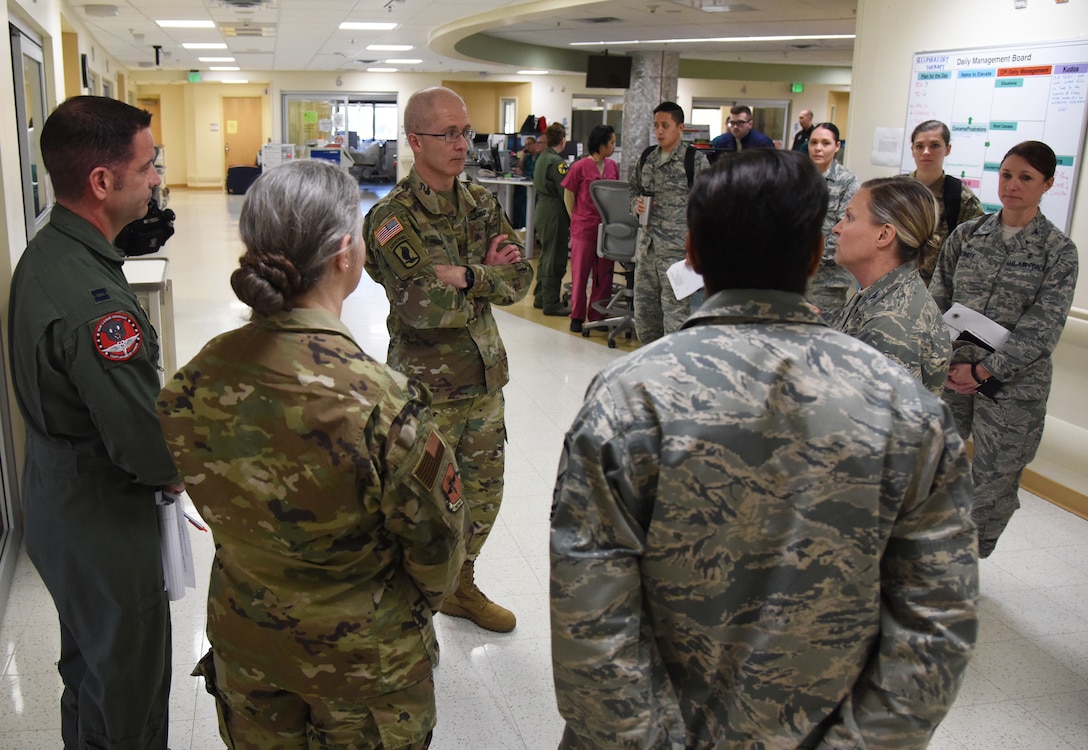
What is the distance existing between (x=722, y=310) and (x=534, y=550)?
2.36 m

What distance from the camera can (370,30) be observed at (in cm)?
1206

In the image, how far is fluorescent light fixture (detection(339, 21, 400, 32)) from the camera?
1133 cm

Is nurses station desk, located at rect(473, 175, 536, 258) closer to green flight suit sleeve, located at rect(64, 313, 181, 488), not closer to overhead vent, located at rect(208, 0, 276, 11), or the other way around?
overhead vent, located at rect(208, 0, 276, 11)

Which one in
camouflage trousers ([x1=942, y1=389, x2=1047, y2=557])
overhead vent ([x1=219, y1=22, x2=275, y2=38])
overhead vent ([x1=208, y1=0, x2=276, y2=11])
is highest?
overhead vent ([x1=219, y1=22, x2=275, y2=38])

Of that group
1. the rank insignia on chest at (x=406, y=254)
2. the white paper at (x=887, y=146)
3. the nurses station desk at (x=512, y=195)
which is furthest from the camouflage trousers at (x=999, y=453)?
the nurses station desk at (x=512, y=195)

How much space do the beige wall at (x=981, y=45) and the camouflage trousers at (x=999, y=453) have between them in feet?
3.31

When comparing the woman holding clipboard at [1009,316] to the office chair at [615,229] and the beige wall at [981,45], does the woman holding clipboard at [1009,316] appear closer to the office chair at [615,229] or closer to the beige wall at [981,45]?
the beige wall at [981,45]

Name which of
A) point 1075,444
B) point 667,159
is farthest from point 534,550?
point 667,159

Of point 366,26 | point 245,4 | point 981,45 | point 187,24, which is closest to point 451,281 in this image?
point 981,45

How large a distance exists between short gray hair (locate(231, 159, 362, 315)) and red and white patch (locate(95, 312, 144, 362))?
46 centimetres

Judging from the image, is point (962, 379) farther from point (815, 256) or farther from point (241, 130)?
point (241, 130)

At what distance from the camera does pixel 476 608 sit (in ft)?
9.11

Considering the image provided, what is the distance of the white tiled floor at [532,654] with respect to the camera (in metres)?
2.32

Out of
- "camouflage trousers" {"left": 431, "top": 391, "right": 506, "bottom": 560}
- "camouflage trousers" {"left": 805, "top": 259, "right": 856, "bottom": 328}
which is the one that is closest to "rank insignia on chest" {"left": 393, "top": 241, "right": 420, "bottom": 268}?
"camouflage trousers" {"left": 431, "top": 391, "right": 506, "bottom": 560}
